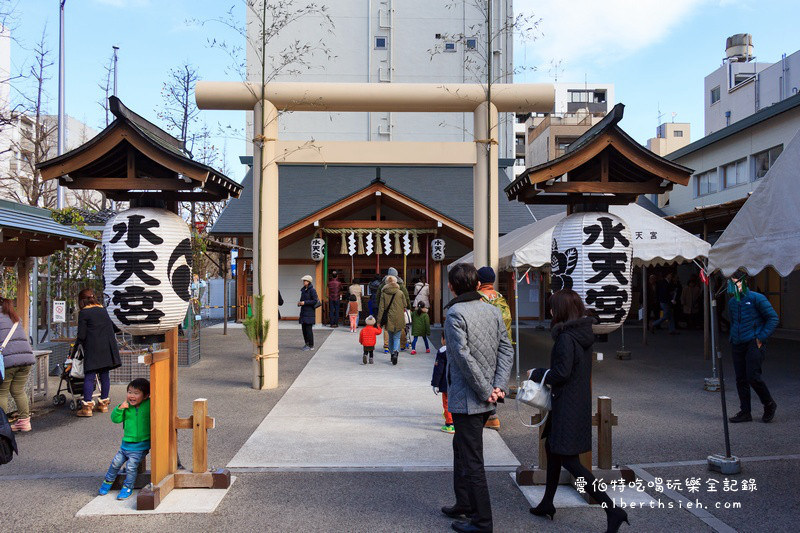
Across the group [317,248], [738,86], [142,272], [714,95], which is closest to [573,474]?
[142,272]

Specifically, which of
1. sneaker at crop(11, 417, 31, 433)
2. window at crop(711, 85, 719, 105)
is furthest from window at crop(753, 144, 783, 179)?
window at crop(711, 85, 719, 105)

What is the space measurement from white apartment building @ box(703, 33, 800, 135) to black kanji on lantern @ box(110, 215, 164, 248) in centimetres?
3231

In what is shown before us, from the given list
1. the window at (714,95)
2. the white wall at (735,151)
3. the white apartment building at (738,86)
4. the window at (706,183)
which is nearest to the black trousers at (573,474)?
the white wall at (735,151)

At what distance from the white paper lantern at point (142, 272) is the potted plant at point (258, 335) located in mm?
3530

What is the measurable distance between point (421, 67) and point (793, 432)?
27157mm

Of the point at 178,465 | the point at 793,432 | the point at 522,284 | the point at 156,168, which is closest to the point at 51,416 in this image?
the point at 178,465

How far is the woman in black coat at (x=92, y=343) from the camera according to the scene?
7117mm

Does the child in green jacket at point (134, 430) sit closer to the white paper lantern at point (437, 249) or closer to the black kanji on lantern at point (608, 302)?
the black kanji on lantern at point (608, 302)

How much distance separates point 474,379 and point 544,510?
1263 millimetres

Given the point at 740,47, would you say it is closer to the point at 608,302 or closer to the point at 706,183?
the point at 706,183

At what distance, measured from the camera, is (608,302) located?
515 cm

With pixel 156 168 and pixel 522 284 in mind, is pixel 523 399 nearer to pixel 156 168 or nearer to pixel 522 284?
pixel 156 168

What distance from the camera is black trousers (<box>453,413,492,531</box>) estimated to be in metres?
3.72

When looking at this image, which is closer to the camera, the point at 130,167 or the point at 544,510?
the point at 544,510
